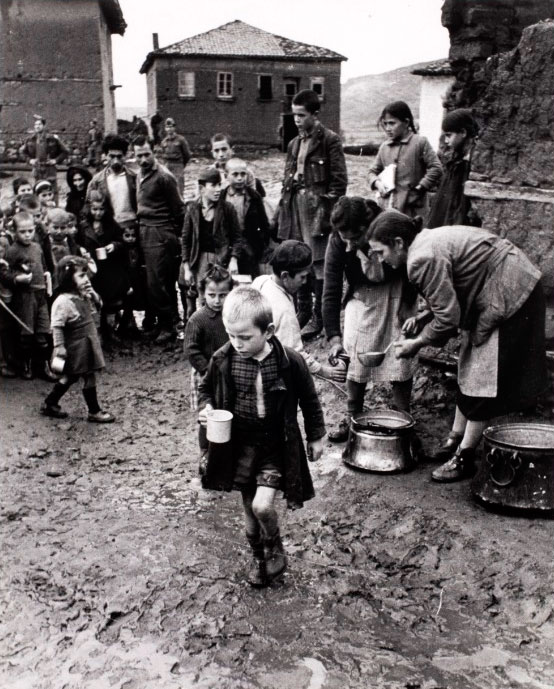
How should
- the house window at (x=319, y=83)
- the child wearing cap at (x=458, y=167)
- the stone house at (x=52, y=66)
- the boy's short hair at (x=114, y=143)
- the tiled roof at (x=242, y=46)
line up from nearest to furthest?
the child wearing cap at (x=458, y=167), the boy's short hair at (x=114, y=143), the stone house at (x=52, y=66), the tiled roof at (x=242, y=46), the house window at (x=319, y=83)

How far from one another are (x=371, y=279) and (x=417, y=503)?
151 centimetres

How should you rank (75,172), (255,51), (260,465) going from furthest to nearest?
1. (255,51)
2. (75,172)
3. (260,465)

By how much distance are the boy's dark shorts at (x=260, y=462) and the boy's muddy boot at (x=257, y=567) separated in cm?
39

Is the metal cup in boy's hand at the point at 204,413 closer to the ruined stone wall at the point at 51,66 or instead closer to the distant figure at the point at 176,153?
the distant figure at the point at 176,153

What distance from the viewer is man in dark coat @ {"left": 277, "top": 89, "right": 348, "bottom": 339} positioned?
24.9 ft

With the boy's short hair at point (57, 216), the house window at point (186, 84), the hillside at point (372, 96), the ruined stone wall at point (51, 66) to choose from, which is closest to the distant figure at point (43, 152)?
the ruined stone wall at point (51, 66)

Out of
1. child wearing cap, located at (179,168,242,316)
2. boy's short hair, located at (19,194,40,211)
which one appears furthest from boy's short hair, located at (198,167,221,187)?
boy's short hair, located at (19,194,40,211)

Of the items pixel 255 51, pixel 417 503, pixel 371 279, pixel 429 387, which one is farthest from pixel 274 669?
pixel 255 51

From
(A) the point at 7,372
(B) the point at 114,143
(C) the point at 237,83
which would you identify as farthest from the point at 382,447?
(C) the point at 237,83

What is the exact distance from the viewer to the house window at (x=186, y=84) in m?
33.8

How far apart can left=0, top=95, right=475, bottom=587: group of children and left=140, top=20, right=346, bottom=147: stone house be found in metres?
26.0

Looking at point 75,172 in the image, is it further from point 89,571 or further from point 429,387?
point 89,571

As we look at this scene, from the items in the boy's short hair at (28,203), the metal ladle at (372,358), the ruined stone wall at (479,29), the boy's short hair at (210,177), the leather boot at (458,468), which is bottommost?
the leather boot at (458,468)

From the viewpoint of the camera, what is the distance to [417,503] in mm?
4918
